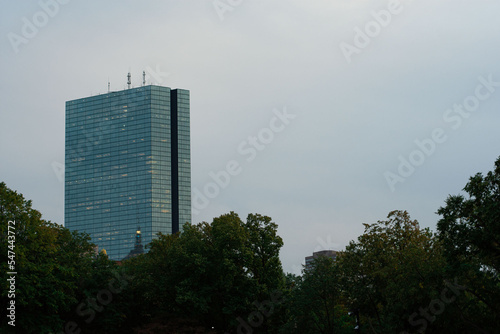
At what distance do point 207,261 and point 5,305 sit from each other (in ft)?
62.0

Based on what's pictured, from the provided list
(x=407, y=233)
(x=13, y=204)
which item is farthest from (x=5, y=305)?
(x=407, y=233)

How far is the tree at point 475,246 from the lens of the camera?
34.2 m

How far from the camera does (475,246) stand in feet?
116

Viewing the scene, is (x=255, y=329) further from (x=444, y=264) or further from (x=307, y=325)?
(x=444, y=264)

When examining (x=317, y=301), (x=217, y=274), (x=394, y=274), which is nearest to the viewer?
(x=394, y=274)

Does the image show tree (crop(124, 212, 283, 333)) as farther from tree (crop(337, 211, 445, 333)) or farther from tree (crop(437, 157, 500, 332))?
tree (crop(437, 157, 500, 332))

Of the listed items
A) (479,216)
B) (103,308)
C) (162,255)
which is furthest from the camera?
(162,255)

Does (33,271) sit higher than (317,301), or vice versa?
(33,271)

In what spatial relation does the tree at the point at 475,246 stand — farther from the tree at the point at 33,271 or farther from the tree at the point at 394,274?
the tree at the point at 33,271

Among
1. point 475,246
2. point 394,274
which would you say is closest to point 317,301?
point 394,274

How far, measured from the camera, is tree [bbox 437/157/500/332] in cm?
3422

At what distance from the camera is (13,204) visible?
5084 centimetres

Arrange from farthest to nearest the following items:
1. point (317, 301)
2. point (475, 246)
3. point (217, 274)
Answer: point (217, 274), point (317, 301), point (475, 246)

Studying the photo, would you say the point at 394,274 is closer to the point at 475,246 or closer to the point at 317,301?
the point at 317,301
